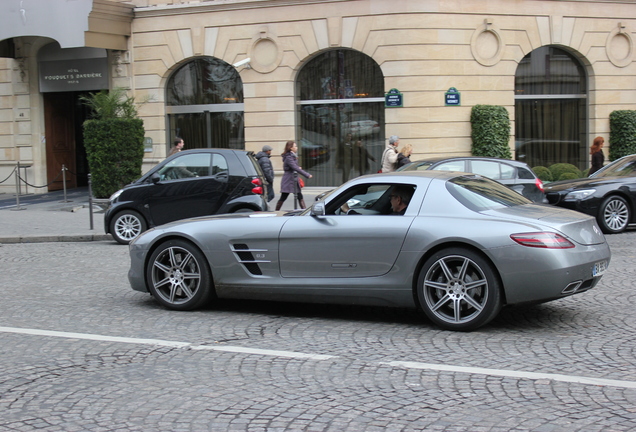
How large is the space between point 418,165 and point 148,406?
9.70m

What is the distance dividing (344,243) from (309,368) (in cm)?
162

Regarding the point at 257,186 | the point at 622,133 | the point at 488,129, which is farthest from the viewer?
the point at 622,133

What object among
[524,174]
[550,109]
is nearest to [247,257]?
[524,174]

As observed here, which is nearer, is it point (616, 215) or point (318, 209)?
point (318, 209)

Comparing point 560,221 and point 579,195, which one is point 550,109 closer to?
point 579,195

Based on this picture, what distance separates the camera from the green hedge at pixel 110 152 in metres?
20.0

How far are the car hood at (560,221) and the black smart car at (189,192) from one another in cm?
713

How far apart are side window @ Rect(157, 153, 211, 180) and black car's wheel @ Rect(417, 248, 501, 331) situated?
25.0 feet

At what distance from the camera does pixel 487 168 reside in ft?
46.9

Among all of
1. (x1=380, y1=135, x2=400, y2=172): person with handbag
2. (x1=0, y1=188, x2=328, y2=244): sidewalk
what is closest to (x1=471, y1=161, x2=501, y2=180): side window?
(x1=380, y1=135, x2=400, y2=172): person with handbag

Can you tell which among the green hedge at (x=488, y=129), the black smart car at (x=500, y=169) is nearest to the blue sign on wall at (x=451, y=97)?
the green hedge at (x=488, y=129)

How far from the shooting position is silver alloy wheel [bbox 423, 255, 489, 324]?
21.1ft

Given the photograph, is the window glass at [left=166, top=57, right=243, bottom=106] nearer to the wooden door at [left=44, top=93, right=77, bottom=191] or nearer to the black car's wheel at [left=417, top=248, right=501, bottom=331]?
the wooden door at [left=44, top=93, right=77, bottom=191]

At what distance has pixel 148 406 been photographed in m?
4.82
